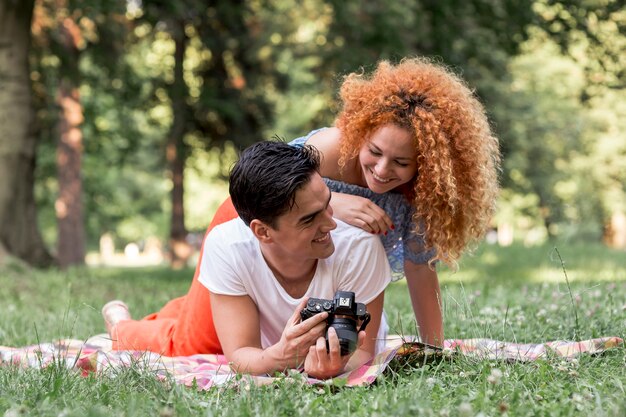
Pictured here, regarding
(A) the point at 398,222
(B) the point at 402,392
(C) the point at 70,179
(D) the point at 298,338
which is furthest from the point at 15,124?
(B) the point at 402,392

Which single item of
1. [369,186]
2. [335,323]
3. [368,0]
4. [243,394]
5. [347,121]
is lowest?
[243,394]

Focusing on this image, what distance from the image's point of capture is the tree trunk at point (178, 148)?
1684cm

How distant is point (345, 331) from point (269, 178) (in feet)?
2.42

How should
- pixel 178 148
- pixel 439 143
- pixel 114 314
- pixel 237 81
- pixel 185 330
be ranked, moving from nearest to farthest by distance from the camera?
pixel 439 143
pixel 185 330
pixel 114 314
pixel 178 148
pixel 237 81

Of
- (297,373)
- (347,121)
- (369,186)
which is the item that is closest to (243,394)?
(297,373)

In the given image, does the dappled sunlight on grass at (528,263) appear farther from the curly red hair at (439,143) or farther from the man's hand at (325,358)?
the man's hand at (325,358)

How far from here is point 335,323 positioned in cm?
340

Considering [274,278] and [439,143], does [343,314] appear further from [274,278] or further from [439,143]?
[439,143]

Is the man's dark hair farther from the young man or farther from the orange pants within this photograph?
the orange pants

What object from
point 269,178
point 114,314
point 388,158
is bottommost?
point 114,314

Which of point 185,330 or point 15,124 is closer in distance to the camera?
point 185,330

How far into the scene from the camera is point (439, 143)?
4.03 meters

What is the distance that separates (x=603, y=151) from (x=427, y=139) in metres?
27.7

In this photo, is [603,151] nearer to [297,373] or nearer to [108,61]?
[108,61]
